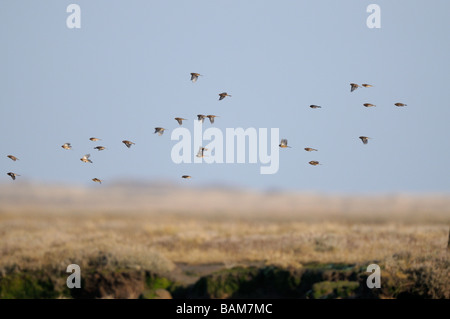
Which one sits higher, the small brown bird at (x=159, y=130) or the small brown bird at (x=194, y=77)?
the small brown bird at (x=194, y=77)

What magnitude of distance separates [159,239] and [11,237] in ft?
22.4

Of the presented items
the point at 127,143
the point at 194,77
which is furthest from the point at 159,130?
the point at 194,77

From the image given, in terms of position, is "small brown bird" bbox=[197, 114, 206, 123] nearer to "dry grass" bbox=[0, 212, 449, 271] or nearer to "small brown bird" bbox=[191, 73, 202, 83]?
"small brown bird" bbox=[191, 73, 202, 83]

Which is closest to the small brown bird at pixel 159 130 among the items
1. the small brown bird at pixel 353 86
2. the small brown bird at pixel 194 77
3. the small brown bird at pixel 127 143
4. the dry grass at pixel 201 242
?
the small brown bird at pixel 127 143

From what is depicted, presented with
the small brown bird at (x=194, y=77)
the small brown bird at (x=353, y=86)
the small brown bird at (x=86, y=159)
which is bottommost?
the small brown bird at (x=86, y=159)

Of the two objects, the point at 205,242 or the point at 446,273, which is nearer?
the point at 446,273

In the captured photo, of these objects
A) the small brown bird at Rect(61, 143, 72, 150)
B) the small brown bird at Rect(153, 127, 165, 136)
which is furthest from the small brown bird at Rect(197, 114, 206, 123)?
the small brown bird at Rect(61, 143, 72, 150)

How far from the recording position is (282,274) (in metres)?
30.5

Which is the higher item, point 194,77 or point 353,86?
point 194,77

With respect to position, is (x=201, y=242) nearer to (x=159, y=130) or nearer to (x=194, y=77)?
(x=159, y=130)

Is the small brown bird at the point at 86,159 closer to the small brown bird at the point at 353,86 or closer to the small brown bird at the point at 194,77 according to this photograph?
the small brown bird at the point at 194,77
